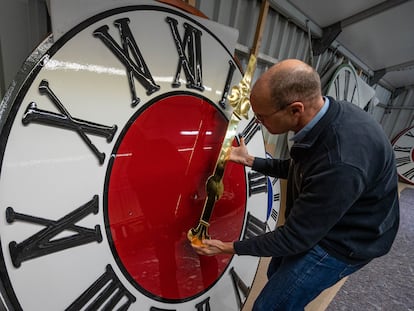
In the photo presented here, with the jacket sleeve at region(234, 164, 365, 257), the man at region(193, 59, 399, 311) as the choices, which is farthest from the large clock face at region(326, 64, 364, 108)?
the jacket sleeve at region(234, 164, 365, 257)

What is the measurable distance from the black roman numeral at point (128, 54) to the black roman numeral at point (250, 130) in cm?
49

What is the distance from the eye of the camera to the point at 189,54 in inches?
29.9

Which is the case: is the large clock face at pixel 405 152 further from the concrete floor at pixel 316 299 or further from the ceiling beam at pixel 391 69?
the concrete floor at pixel 316 299

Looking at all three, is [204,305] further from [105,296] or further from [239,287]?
[105,296]

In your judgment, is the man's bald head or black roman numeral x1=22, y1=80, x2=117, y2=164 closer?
black roman numeral x1=22, y1=80, x2=117, y2=164

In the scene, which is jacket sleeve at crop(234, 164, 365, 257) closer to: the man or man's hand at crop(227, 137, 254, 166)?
the man

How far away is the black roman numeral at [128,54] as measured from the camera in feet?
1.90

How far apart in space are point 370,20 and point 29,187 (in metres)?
2.32

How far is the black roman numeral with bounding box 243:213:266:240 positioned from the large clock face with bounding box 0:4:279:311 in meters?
0.18

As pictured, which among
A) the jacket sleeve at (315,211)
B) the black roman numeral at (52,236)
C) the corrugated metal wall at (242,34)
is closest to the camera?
the black roman numeral at (52,236)

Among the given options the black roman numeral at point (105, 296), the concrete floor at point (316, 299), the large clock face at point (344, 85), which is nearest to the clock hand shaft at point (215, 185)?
the black roman numeral at point (105, 296)

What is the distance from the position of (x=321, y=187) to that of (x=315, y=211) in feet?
0.23

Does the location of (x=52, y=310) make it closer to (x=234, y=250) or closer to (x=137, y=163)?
(x=137, y=163)

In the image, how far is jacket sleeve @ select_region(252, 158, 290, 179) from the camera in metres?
0.96
